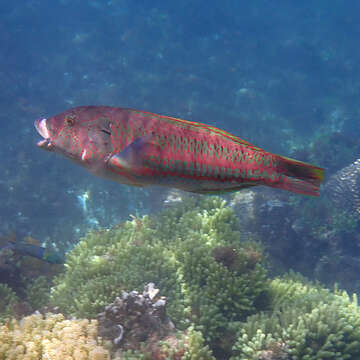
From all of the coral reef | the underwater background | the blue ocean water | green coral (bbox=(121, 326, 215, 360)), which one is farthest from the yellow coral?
the blue ocean water

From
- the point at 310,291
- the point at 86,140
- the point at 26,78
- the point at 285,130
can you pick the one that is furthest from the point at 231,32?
the point at 86,140

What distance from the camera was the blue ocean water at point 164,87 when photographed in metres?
11.0

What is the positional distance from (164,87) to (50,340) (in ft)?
52.1

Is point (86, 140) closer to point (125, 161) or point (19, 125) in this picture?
point (125, 161)

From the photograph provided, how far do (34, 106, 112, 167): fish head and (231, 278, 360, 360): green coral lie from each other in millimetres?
3170

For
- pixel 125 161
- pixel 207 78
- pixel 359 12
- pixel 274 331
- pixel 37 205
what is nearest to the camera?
pixel 125 161

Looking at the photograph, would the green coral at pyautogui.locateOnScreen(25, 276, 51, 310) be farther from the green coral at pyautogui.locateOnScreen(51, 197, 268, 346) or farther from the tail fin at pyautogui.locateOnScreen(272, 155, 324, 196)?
the tail fin at pyautogui.locateOnScreen(272, 155, 324, 196)

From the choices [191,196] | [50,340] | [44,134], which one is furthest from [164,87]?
[44,134]

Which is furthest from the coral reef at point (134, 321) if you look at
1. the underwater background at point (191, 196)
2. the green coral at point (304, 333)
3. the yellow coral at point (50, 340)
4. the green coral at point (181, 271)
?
the green coral at point (304, 333)

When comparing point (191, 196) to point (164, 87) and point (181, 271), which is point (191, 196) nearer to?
→ point (181, 271)

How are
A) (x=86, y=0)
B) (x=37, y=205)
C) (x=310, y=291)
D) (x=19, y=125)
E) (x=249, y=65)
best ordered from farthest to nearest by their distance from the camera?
1. (x=86, y=0)
2. (x=249, y=65)
3. (x=19, y=125)
4. (x=37, y=205)
5. (x=310, y=291)

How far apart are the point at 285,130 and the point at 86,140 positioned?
694 inches

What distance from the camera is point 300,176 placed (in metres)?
1.43

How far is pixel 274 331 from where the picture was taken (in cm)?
361
